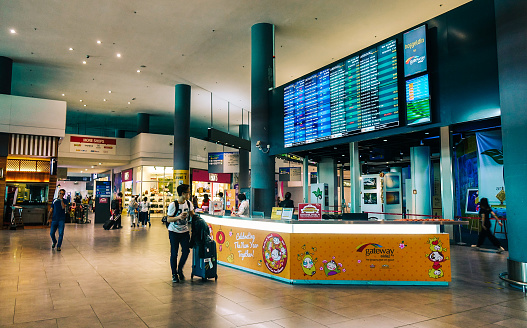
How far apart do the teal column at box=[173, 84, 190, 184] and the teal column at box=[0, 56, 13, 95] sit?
6.46m

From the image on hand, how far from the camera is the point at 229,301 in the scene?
14.3ft

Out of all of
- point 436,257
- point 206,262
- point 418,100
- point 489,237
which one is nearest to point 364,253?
point 436,257

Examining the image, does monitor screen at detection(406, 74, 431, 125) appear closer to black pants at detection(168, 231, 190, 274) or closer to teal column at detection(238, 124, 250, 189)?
black pants at detection(168, 231, 190, 274)

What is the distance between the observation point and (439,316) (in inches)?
149

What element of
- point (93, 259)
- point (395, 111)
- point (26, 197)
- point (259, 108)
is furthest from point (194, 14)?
point (26, 197)

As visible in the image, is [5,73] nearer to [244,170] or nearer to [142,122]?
[142,122]

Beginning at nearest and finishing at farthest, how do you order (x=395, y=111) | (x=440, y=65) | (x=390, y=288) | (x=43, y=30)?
1. (x=390, y=288)
2. (x=440, y=65)
3. (x=395, y=111)
4. (x=43, y=30)

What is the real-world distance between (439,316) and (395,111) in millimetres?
4203

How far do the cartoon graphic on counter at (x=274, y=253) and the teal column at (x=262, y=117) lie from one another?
4.18m

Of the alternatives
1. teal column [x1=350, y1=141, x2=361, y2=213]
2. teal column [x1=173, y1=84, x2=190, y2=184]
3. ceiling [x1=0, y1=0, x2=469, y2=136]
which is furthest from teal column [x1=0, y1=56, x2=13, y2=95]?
teal column [x1=350, y1=141, x2=361, y2=213]

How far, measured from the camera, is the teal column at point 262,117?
9.84 metres

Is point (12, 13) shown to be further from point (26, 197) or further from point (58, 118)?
point (26, 197)

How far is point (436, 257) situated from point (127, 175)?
76.0 ft

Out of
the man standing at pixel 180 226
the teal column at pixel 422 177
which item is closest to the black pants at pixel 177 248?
the man standing at pixel 180 226
